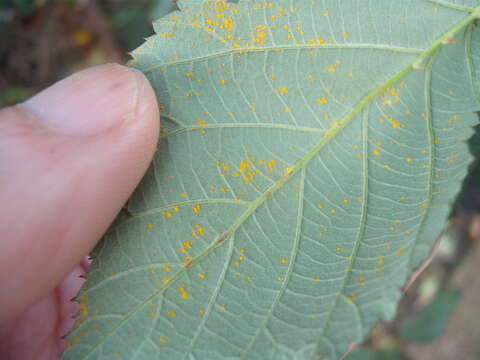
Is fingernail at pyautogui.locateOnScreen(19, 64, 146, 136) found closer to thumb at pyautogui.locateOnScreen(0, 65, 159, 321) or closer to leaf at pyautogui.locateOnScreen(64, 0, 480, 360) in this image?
thumb at pyautogui.locateOnScreen(0, 65, 159, 321)

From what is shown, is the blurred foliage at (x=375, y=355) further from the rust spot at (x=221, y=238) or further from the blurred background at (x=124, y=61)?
the rust spot at (x=221, y=238)

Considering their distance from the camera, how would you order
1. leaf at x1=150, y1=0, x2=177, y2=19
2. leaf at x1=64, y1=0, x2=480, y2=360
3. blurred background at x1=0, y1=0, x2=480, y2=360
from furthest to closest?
1. blurred background at x1=0, y1=0, x2=480, y2=360
2. leaf at x1=150, y1=0, x2=177, y2=19
3. leaf at x1=64, y1=0, x2=480, y2=360

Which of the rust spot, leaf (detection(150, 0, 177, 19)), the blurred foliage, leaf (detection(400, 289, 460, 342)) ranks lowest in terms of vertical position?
the blurred foliage

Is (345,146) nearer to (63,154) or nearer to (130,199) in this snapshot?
(130,199)

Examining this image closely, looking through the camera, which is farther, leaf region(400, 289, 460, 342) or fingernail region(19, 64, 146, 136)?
leaf region(400, 289, 460, 342)

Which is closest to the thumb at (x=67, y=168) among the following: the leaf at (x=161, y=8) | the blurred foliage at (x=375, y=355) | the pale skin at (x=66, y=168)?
the pale skin at (x=66, y=168)

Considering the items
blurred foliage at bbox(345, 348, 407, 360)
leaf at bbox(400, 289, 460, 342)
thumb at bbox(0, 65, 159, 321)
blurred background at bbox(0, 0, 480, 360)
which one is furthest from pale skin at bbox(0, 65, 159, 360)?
leaf at bbox(400, 289, 460, 342)

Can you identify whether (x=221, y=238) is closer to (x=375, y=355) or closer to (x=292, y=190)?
(x=292, y=190)
